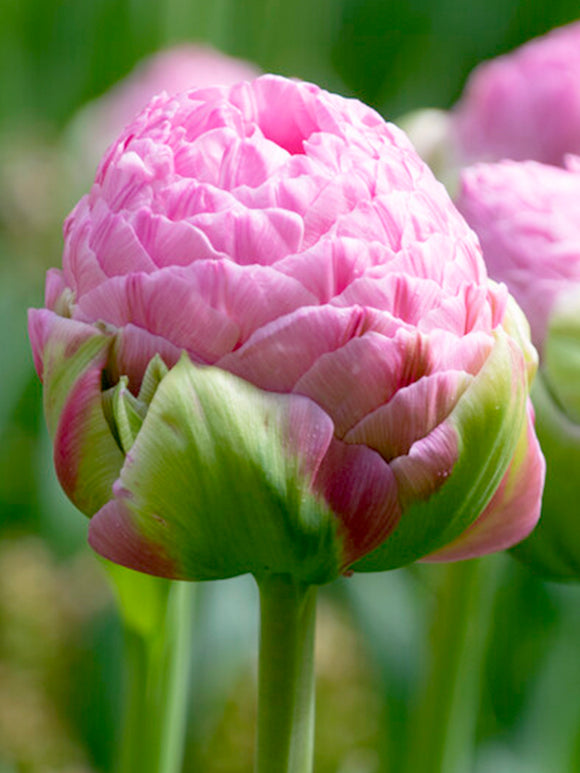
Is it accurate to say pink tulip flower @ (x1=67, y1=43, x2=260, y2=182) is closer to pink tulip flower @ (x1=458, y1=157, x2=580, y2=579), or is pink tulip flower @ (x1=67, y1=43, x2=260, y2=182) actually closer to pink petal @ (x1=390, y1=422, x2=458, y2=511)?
pink tulip flower @ (x1=458, y1=157, x2=580, y2=579)

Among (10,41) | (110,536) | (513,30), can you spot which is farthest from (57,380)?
(513,30)

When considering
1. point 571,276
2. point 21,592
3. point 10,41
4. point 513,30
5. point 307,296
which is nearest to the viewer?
point 307,296

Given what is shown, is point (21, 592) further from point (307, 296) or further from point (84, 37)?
point (84, 37)

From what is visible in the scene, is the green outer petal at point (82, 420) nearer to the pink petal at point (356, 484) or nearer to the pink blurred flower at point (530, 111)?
the pink petal at point (356, 484)

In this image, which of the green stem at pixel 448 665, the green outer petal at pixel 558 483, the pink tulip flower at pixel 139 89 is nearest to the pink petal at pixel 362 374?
the green outer petal at pixel 558 483

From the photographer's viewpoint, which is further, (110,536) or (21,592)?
(21,592)

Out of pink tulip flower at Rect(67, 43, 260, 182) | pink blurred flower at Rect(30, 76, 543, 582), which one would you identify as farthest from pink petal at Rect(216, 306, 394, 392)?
pink tulip flower at Rect(67, 43, 260, 182)

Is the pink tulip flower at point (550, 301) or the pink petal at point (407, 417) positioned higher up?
the pink petal at point (407, 417)
